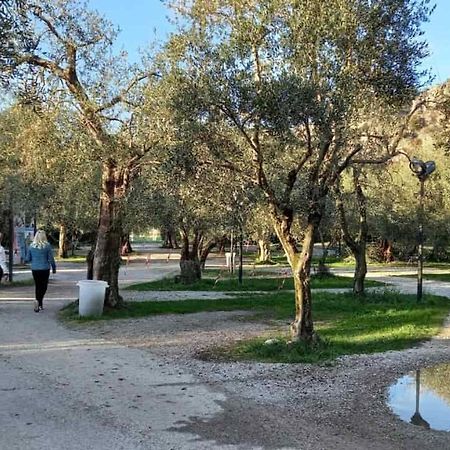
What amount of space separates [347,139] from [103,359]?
4623 millimetres

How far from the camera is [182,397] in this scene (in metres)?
6.36

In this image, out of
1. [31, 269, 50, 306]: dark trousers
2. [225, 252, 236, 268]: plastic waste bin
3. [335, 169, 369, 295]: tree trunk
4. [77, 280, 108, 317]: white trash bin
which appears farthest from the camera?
[225, 252, 236, 268]: plastic waste bin

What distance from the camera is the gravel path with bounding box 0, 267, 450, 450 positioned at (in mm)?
5082

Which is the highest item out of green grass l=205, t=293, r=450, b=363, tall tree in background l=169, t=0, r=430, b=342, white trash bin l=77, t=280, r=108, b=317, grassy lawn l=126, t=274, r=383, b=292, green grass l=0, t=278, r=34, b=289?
tall tree in background l=169, t=0, r=430, b=342

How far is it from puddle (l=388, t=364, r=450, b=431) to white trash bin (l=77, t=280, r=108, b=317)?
6.41 meters

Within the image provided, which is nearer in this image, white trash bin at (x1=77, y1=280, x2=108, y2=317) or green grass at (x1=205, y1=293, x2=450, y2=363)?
green grass at (x1=205, y1=293, x2=450, y2=363)

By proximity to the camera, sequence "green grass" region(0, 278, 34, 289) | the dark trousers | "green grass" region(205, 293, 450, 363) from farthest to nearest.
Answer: "green grass" region(0, 278, 34, 289) < the dark trousers < "green grass" region(205, 293, 450, 363)

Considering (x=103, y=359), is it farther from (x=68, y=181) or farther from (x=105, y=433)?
(x=68, y=181)

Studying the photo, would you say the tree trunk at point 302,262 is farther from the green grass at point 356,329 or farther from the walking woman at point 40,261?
the walking woman at point 40,261

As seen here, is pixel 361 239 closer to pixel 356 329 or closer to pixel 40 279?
pixel 356 329

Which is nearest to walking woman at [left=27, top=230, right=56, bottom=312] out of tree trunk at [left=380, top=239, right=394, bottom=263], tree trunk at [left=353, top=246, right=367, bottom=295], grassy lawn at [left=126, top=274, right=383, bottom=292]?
grassy lawn at [left=126, top=274, right=383, bottom=292]

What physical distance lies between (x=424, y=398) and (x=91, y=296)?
7139 millimetres

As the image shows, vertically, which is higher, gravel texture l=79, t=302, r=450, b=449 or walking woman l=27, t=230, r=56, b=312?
walking woman l=27, t=230, r=56, b=312

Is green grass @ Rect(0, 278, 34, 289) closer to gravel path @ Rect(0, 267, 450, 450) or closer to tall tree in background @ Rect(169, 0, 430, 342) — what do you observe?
gravel path @ Rect(0, 267, 450, 450)
